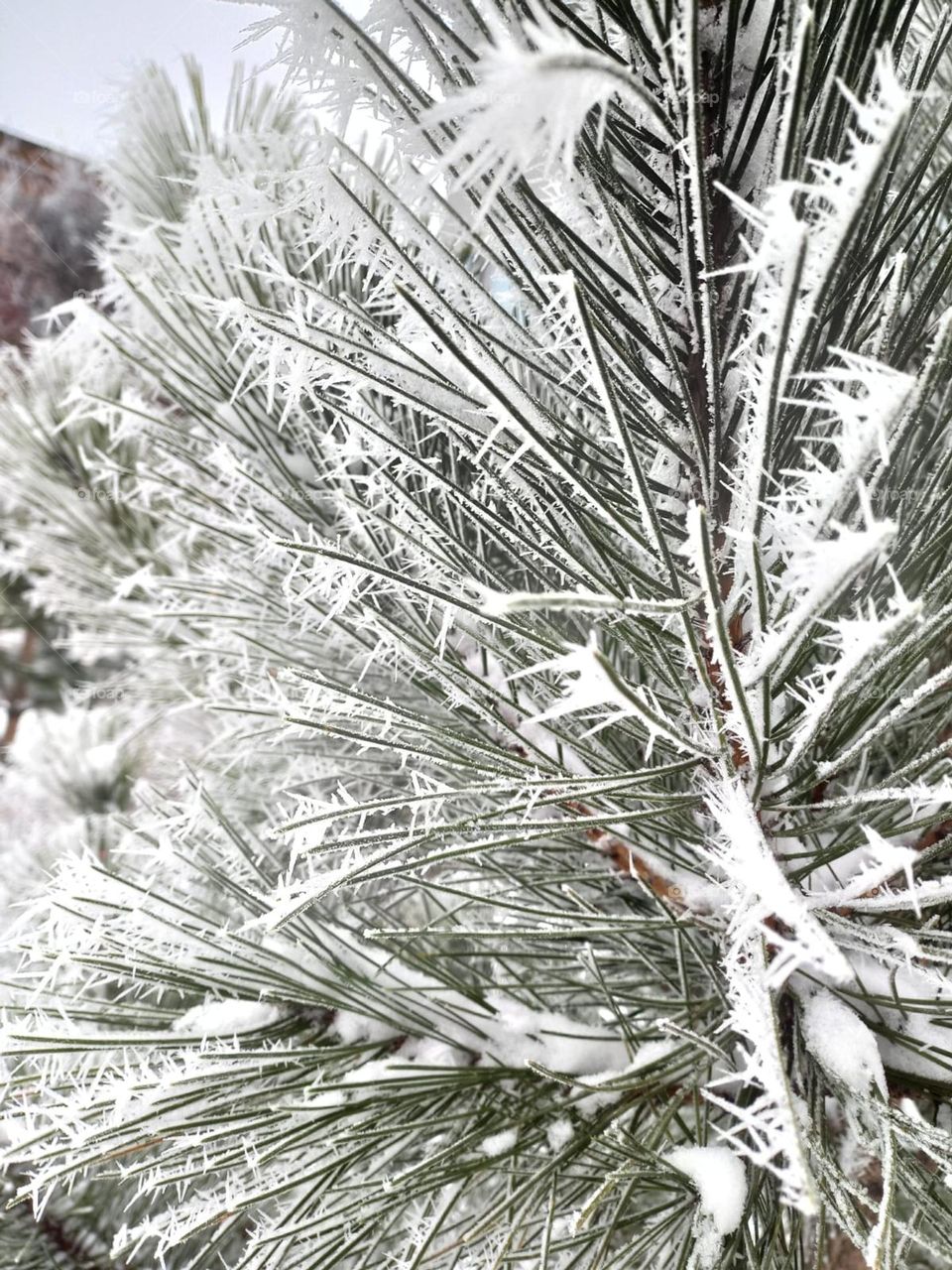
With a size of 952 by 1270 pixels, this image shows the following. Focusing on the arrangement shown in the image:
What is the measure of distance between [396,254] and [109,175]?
0.63 m

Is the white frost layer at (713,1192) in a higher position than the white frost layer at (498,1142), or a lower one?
higher

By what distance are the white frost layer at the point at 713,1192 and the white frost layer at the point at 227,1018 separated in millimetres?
197

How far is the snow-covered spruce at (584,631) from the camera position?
0.23 metres

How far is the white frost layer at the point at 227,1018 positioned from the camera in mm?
405

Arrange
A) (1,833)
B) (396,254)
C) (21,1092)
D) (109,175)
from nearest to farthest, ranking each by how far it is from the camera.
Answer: (396,254)
(21,1092)
(109,175)
(1,833)

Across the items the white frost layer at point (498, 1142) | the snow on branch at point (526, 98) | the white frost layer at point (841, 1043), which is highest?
the snow on branch at point (526, 98)

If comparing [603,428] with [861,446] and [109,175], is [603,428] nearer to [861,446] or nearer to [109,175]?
[861,446]

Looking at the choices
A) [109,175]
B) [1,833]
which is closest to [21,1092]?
[109,175]

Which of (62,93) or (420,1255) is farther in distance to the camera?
(62,93)

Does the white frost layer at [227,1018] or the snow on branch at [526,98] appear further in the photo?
the white frost layer at [227,1018]

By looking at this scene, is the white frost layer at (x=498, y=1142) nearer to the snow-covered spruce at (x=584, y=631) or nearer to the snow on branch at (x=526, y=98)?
the snow-covered spruce at (x=584, y=631)

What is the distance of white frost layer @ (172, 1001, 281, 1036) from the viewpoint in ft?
1.33

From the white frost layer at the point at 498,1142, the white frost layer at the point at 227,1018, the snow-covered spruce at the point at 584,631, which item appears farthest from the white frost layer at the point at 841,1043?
the white frost layer at the point at 227,1018

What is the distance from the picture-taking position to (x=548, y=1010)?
481 millimetres
